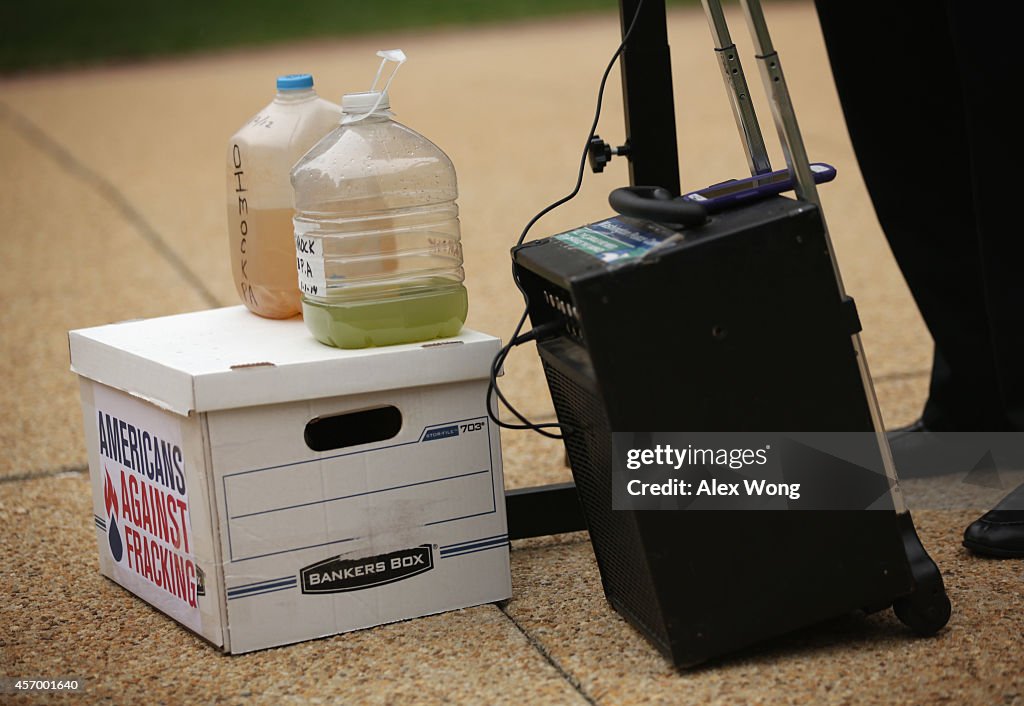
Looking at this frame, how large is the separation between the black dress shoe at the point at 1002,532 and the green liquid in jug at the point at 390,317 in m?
1.09

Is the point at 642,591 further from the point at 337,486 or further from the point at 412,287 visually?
the point at 412,287

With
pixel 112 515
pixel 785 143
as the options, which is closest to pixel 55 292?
pixel 112 515

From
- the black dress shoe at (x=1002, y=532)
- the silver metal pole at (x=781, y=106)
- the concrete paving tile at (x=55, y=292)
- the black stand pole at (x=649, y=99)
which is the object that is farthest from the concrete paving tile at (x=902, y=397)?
the concrete paving tile at (x=55, y=292)

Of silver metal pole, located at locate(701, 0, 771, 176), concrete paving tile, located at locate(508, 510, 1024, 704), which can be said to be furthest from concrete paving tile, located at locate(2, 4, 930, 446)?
silver metal pole, located at locate(701, 0, 771, 176)

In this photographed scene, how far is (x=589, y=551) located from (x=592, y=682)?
0.60 m

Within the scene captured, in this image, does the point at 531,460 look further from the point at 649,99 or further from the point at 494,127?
the point at 494,127

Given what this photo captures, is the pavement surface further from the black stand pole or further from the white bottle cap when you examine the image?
the white bottle cap

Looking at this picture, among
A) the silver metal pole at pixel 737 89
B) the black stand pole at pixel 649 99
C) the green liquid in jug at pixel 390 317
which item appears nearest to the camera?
the silver metal pole at pixel 737 89

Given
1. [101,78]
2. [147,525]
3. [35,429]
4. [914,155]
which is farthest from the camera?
[101,78]

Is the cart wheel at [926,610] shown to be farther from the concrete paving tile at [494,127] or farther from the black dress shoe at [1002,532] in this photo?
the concrete paving tile at [494,127]

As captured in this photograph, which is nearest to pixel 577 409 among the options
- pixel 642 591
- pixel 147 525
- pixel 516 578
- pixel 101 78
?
pixel 642 591

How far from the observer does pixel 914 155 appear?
2.92 m

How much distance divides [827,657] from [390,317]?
966 millimetres

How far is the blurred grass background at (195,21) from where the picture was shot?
16.0 m
